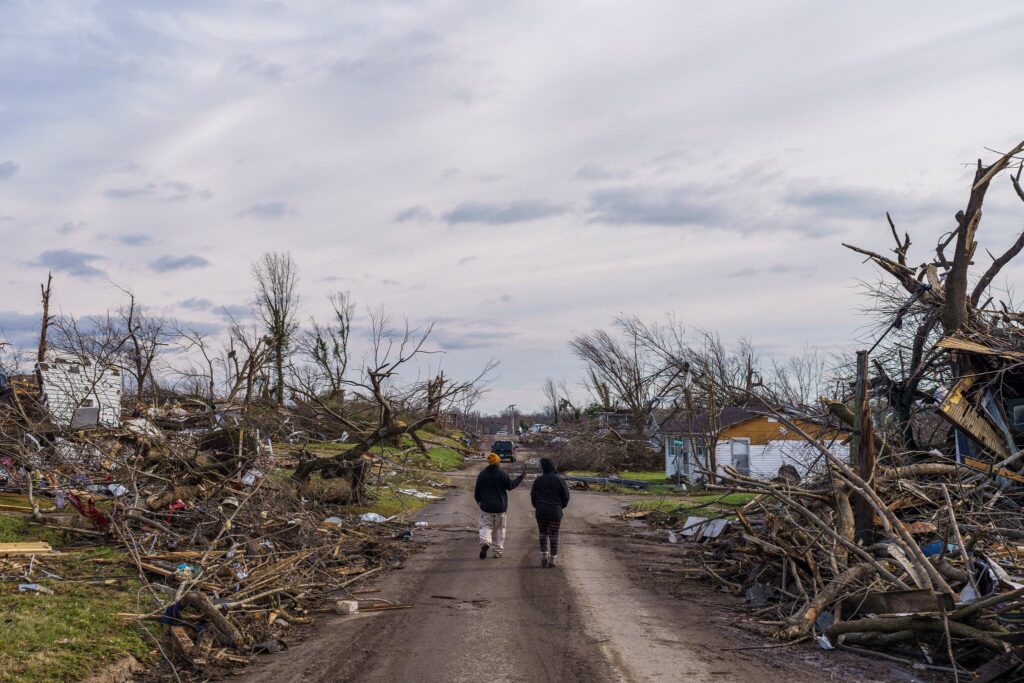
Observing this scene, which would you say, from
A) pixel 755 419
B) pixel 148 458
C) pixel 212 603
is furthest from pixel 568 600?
pixel 755 419

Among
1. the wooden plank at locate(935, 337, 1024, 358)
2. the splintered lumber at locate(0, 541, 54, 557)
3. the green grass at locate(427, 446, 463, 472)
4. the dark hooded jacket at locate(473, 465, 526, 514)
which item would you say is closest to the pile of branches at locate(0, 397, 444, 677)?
the splintered lumber at locate(0, 541, 54, 557)

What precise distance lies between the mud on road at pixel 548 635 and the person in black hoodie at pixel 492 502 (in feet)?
1.25

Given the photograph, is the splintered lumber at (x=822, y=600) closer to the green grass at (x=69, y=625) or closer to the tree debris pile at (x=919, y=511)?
the tree debris pile at (x=919, y=511)

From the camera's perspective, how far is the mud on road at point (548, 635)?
7.32 meters

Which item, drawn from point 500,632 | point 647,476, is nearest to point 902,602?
point 500,632

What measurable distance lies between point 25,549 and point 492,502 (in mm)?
6783

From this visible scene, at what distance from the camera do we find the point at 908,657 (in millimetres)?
7902

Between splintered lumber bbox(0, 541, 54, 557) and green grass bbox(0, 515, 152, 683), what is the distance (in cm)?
17

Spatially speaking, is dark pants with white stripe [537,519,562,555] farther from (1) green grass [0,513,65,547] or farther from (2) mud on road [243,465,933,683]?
(1) green grass [0,513,65,547]

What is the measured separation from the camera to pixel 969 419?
1424 centimetres

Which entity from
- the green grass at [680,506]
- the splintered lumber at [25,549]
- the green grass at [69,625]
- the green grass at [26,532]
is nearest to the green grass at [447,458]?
the green grass at [680,506]

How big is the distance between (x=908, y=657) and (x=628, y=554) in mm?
7597

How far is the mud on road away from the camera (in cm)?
732

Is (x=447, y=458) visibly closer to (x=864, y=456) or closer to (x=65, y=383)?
(x=65, y=383)
